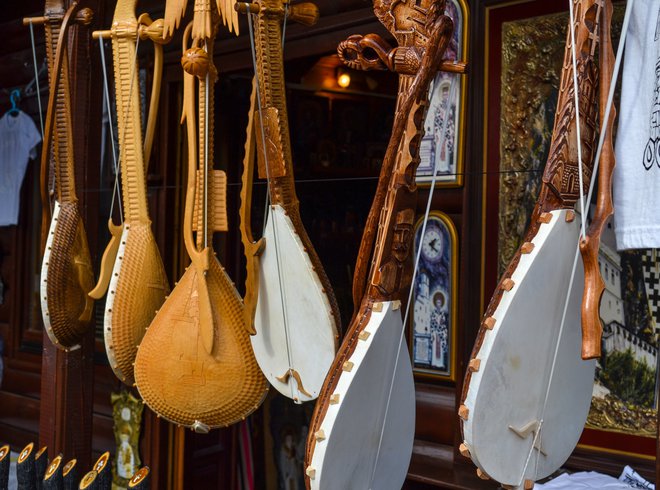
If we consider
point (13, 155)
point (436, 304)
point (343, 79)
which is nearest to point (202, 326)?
point (436, 304)

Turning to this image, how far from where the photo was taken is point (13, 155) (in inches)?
143

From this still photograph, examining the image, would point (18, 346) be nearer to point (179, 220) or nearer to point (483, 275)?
point (179, 220)

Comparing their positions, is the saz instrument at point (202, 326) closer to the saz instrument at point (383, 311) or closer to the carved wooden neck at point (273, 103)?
the carved wooden neck at point (273, 103)

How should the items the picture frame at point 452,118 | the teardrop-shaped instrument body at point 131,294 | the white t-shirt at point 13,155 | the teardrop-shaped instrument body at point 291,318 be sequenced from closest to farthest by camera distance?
the teardrop-shaped instrument body at point 291,318 → the teardrop-shaped instrument body at point 131,294 → the picture frame at point 452,118 → the white t-shirt at point 13,155

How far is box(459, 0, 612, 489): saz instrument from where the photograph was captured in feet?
3.58

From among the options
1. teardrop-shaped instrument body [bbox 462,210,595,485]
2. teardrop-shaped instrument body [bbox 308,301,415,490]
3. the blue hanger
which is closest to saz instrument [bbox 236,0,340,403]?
teardrop-shaped instrument body [bbox 308,301,415,490]

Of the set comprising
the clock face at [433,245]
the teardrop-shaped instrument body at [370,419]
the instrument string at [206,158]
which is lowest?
the teardrop-shaped instrument body at [370,419]

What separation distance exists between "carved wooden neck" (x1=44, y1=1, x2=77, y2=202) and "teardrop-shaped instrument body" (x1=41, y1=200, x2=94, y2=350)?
0.05 meters

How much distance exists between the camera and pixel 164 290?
1.74 meters

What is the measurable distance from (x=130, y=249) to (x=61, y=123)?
41 centimetres

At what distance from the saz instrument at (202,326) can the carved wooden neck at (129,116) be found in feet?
0.71

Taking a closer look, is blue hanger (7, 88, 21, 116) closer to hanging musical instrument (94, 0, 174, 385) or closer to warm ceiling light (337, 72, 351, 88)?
warm ceiling light (337, 72, 351, 88)

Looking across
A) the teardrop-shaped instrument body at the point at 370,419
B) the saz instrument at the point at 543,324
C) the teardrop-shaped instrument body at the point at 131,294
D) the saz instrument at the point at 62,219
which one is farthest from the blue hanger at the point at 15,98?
the saz instrument at the point at 543,324

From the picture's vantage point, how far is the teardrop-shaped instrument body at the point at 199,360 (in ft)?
5.06
